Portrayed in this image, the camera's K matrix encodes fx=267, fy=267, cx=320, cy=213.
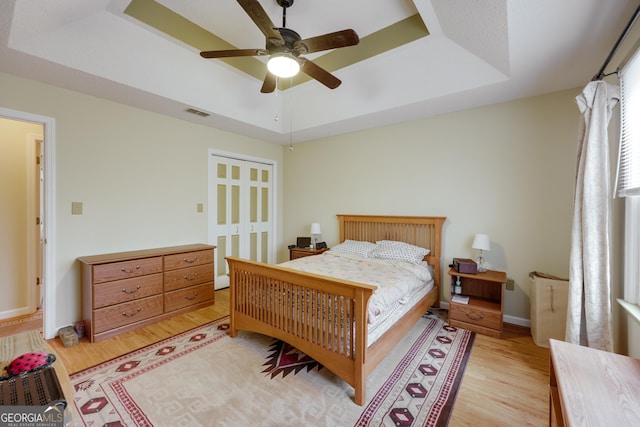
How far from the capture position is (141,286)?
286cm

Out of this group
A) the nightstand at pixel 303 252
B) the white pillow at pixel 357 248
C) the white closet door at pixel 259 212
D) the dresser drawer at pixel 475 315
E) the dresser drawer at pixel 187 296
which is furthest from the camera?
the white closet door at pixel 259 212

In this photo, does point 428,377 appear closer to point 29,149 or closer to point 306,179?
point 306,179

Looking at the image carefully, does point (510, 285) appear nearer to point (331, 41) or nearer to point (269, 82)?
point (331, 41)

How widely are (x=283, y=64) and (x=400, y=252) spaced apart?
2.42 metres

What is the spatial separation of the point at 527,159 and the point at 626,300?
1686 millimetres

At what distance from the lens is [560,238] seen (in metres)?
2.73

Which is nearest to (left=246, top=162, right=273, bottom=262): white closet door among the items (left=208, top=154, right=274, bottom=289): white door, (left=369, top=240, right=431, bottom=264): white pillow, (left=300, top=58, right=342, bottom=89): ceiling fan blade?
(left=208, top=154, right=274, bottom=289): white door

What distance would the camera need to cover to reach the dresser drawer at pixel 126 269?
2586 mm

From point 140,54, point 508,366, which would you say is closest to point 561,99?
point 508,366

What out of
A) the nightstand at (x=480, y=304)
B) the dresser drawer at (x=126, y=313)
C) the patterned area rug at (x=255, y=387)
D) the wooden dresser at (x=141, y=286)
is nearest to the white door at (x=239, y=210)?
the wooden dresser at (x=141, y=286)

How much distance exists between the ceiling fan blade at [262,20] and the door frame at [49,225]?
2.37 meters

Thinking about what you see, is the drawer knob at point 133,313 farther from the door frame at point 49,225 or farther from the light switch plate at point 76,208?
the light switch plate at point 76,208

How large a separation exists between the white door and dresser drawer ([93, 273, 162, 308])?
44.5 inches

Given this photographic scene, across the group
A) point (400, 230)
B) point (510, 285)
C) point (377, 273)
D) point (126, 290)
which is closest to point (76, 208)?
point (126, 290)
